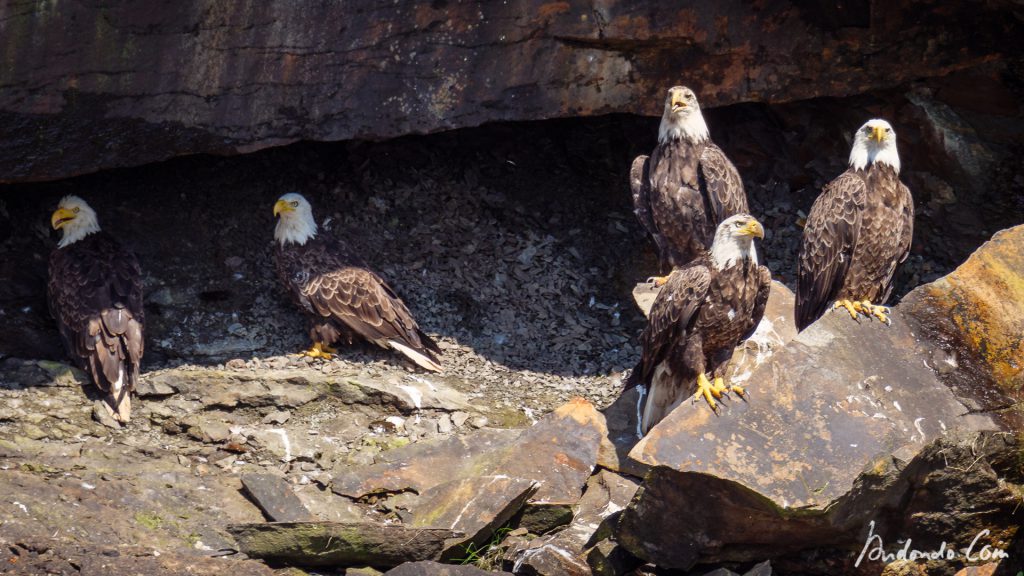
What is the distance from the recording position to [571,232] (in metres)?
10.1

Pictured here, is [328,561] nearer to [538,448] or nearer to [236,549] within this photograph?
[236,549]

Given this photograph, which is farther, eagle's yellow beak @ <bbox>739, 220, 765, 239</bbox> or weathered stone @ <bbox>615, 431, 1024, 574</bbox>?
eagle's yellow beak @ <bbox>739, 220, 765, 239</bbox>

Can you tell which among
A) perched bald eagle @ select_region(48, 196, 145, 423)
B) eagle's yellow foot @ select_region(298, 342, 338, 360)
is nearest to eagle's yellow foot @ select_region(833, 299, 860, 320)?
eagle's yellow foot @ select_region(298, 342, 338, 360)

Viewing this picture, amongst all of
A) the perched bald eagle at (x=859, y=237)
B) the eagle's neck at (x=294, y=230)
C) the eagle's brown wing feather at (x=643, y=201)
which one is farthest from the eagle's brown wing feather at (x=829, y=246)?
the eagle's neck at (x=294, y=230)

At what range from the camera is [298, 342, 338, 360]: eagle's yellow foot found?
29.4ft

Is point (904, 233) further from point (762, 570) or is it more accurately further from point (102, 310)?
point (102, 310)

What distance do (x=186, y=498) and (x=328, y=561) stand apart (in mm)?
1069

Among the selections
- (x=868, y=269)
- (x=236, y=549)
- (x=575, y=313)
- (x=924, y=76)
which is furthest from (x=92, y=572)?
(x=924, y=76)

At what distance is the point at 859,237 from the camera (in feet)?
27.2

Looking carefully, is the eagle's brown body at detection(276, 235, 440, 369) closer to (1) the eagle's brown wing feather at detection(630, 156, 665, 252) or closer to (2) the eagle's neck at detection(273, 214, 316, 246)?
(2) the eagle's neck at detection(273, 214, 316, 246)

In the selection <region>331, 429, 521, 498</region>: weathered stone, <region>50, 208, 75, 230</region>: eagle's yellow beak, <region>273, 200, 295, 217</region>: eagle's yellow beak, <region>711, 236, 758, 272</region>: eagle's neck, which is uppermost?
<region>273, 200, 295, 217</region>: eagle's yellow beak

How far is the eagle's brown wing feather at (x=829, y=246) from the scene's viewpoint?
27.3ft

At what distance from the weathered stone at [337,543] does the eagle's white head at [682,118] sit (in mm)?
3832

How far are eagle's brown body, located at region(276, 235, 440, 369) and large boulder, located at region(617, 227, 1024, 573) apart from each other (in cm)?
290
